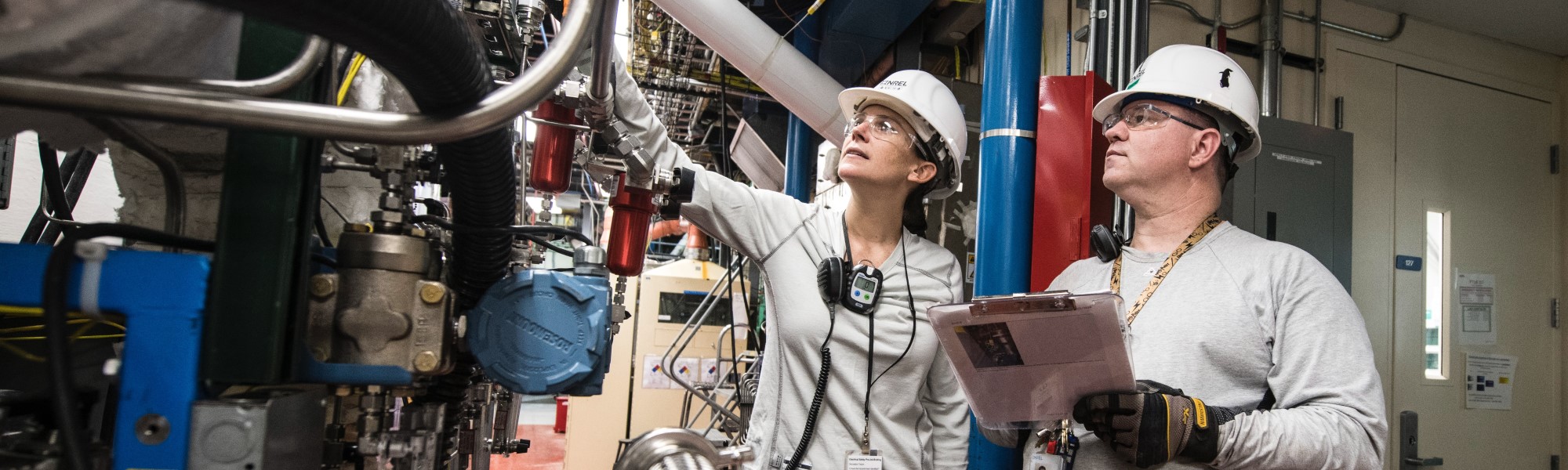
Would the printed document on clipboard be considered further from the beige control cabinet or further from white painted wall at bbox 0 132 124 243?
the beige control cabinet

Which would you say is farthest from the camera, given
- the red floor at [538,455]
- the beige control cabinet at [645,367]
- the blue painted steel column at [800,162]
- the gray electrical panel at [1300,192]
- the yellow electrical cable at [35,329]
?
the red floor at [538,455]

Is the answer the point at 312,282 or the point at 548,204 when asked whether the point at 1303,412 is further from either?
the point at 548,204

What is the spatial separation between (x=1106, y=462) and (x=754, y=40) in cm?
190

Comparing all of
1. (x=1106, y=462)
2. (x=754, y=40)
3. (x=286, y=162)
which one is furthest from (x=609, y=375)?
(x=286, y=162)

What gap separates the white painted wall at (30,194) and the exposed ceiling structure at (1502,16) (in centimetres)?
428

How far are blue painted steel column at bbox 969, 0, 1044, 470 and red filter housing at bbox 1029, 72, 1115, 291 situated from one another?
0.04 meters

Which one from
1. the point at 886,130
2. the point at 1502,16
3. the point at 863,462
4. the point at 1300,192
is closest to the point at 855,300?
the point at 863,462

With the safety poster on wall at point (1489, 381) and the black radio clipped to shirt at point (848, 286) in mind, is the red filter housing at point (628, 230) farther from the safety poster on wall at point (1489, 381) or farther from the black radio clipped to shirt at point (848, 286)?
the safety poster on wall at point (1489, 381)

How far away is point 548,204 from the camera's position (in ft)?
5.80

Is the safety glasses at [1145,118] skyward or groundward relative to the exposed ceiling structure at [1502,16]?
groundward

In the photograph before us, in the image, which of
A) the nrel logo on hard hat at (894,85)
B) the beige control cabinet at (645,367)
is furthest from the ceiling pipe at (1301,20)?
the beige control cabinet at (645,367)

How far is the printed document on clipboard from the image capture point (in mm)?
1077

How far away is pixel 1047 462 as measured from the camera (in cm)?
136

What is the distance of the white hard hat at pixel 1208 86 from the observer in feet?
5.02
